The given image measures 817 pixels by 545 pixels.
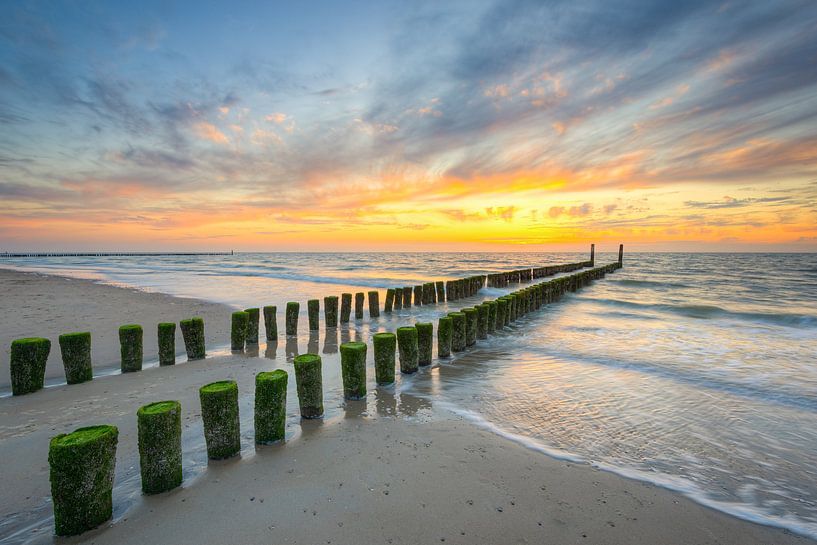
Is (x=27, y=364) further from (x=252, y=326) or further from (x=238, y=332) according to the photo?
(x=252, y=326)

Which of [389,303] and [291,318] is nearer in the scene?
[291,318]

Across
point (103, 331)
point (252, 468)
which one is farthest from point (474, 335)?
point (103, 331)

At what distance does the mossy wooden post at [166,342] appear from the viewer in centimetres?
736

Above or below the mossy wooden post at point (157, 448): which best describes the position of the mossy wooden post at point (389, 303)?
below

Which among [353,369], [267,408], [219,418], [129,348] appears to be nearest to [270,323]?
[129,348]

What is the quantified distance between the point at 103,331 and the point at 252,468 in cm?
907

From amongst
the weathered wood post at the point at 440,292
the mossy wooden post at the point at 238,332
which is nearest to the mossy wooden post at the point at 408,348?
the mossy wooden post at the point at 238,332

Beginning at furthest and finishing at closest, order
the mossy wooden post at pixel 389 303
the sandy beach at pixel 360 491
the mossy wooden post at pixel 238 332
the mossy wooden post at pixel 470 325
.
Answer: the mossy wooden post at pixel 389 303, the mossy wooden post at pixel 470 325, the mossy wooden post at pixel 238 332, the sandy beach at pixel 360 491

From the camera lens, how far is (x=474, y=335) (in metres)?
9.55

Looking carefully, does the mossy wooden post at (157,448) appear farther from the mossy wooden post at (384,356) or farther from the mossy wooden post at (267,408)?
the mossy wooden post at (384,356)

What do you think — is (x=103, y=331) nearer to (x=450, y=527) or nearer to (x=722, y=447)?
(x=450, y=527)

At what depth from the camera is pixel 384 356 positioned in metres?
6.40

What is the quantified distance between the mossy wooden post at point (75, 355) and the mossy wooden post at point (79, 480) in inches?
167

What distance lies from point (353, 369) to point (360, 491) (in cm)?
221
